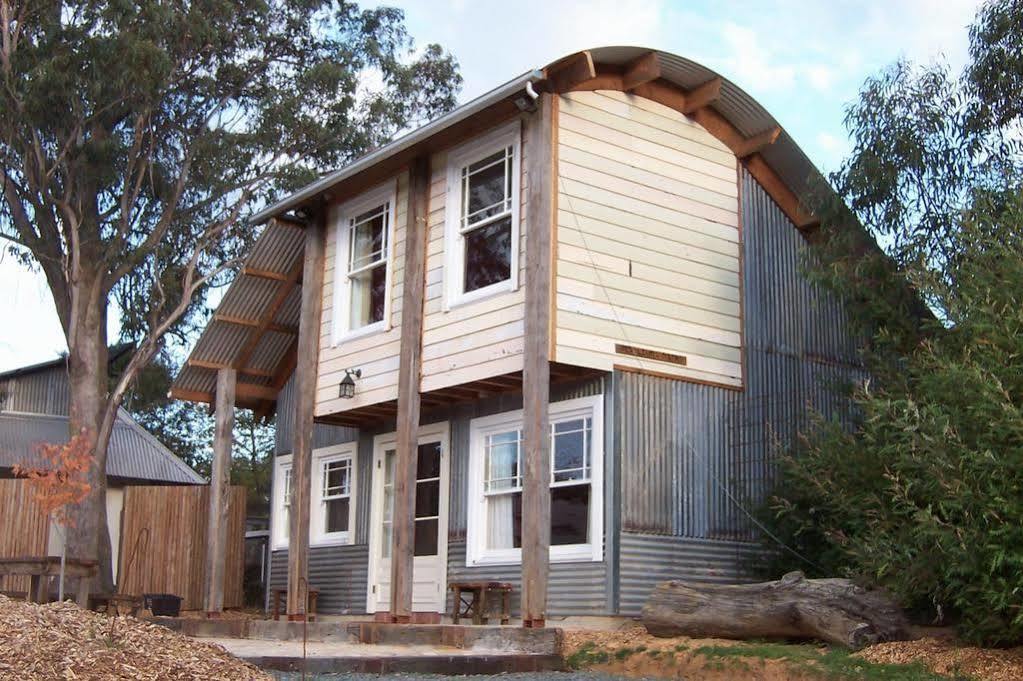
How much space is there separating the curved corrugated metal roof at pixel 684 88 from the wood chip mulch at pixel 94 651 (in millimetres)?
6110

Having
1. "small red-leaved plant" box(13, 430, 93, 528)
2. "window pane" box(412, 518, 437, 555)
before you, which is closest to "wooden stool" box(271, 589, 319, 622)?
"window pane" box(412, 518, 437, 555)

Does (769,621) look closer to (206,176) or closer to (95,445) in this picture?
(95,445)

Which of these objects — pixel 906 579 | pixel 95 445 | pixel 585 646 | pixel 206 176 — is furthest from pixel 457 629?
pixel 206 176

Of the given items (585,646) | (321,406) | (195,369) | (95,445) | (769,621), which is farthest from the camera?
(95,445)

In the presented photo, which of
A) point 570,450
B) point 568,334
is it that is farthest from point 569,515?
point 568,334

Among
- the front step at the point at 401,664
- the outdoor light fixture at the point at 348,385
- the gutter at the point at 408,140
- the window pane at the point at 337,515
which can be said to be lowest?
the front step at the point at 401,664

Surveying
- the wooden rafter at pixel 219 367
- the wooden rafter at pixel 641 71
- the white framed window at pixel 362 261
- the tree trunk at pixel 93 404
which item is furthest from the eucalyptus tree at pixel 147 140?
the wooden rafter at pixel 641 71

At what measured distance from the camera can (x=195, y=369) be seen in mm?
17703

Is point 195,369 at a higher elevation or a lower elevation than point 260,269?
lower

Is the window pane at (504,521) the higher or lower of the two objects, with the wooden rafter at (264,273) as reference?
lower

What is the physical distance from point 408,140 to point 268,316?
4.92m

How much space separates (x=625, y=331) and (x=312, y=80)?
11904mm

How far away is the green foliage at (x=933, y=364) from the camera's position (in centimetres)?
862

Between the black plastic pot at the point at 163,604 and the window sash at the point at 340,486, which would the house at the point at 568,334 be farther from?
the black plastic pot at the point at 163,604
